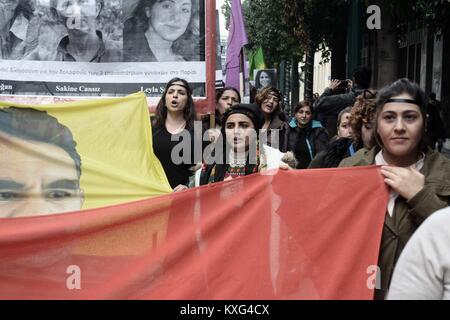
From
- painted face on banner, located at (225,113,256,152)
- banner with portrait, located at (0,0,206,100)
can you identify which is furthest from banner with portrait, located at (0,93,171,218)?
banner with portrait, located at (0,0,206,100)

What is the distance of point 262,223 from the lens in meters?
3.47

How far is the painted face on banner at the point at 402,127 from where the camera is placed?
3.05 metres

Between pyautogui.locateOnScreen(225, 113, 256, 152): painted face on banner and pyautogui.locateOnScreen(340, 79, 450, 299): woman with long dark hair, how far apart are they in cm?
125

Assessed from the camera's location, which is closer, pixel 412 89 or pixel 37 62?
pixel 412 89

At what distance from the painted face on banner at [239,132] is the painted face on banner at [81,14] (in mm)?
2547

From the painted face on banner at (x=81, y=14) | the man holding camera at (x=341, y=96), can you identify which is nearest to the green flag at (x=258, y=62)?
the man holding camera at (x=341, y=96)

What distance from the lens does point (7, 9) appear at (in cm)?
638

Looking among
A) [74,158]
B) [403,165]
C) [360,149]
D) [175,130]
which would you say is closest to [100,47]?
[175,130]

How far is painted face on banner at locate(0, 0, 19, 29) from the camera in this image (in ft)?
20.9

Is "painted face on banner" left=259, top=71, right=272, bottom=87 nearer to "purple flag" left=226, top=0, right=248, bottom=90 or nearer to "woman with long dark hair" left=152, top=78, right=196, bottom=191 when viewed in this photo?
"purple flag" left=226, top=0, right=248, bottom=90

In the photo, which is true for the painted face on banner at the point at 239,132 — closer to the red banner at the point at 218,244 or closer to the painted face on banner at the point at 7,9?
the red banner at the point at 218,244

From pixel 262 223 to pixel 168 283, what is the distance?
0.52m
